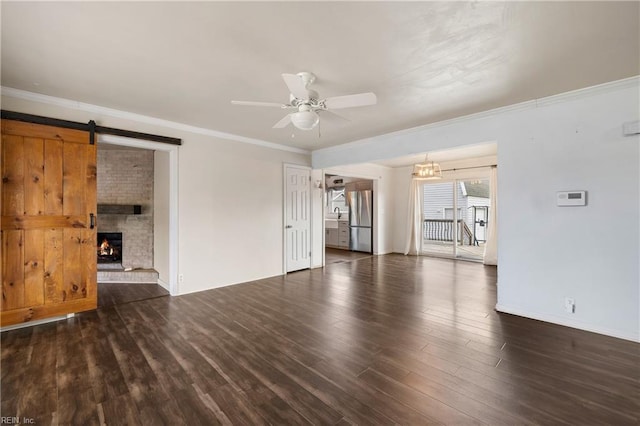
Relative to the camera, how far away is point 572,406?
5.96ft

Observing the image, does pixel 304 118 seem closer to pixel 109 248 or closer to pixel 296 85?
pixel 296 85

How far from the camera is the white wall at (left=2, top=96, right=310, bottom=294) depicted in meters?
4.26

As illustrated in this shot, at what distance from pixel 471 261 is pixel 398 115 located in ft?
16.1

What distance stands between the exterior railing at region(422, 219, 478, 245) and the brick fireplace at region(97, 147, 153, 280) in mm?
6935

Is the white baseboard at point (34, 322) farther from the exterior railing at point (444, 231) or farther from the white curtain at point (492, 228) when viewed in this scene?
the exterior railing at point (444, 231)

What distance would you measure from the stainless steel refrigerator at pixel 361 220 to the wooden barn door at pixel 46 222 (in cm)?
638

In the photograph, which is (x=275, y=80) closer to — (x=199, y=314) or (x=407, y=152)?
(x=407, y=152)

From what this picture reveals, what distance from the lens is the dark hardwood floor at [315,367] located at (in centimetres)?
178

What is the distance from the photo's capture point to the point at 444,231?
Answer: 8055mm

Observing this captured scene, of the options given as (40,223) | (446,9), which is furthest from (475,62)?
(40,223)

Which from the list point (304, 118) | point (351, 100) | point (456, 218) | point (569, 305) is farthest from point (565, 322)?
point (456, 218)

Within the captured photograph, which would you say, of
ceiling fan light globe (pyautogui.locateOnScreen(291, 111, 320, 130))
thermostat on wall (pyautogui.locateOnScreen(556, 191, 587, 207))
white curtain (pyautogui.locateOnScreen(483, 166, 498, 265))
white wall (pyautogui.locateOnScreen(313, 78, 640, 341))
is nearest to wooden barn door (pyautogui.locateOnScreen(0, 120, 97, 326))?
ceiling fan light globe (pyautogui.locateOnScreen(291, 111, 320, 130))

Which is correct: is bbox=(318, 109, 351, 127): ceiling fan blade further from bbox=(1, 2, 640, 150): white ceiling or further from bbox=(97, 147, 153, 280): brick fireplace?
bbox=(97, 147, 153, 280): brick fireplace

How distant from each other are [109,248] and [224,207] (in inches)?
110
